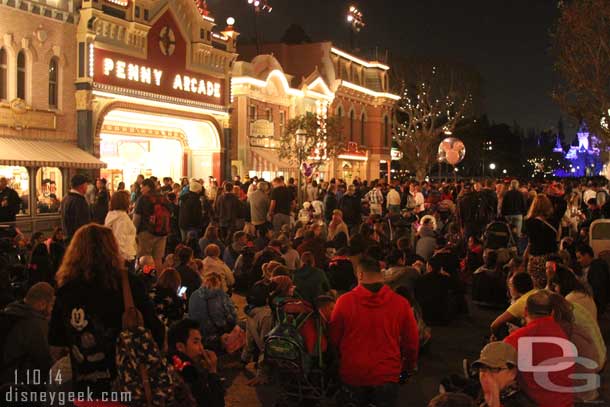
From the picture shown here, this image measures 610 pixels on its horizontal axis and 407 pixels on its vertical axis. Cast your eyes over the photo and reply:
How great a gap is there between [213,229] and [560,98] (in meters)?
17.2

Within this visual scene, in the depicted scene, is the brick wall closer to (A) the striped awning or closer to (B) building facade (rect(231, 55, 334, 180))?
(A) the striped awning

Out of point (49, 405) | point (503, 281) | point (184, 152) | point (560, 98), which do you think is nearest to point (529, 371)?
point (49, 405)


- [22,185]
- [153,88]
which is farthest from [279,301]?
[153,88]

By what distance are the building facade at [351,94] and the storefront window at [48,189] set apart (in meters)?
17.1

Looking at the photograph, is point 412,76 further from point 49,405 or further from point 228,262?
point 49,405

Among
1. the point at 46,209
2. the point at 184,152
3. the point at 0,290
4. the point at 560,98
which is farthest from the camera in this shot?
the point at 184,152

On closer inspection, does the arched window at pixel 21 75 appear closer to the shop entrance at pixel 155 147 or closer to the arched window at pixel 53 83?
the arched window at pixel 53 83

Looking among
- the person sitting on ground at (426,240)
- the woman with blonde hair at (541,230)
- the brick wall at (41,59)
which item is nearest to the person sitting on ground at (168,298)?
the woman with blonde hair at (541,230)

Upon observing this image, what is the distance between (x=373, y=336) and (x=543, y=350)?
47.7 inches

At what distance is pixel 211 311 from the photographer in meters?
7.99

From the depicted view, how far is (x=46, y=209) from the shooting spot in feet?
65.8

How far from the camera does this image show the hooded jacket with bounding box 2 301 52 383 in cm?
521

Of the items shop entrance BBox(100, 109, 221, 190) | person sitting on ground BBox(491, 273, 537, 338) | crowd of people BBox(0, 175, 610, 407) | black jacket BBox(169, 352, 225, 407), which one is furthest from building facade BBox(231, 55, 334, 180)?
black jacket BBox(169, 352, 225, 407)

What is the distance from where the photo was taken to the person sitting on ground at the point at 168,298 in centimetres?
738
